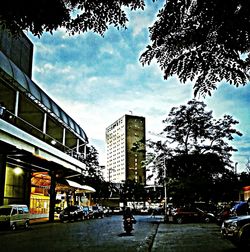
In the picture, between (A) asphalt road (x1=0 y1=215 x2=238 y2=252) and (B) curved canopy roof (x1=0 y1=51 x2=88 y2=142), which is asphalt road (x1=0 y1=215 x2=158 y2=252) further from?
(B) curved canopy roof (x1=0 y1=51 x2=88 y2=142)

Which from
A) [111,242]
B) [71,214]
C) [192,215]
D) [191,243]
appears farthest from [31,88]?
[192,215]

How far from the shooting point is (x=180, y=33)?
331 cm

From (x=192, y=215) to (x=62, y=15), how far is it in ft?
106

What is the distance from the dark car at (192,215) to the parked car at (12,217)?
13948 millimetres

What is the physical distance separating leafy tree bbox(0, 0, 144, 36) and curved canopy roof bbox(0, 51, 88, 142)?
17.2 metres

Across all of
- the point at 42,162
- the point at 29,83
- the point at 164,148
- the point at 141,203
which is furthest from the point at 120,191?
the point at 29,83

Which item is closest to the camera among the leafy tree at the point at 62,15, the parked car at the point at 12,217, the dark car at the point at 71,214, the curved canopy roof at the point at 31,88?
the leafy tree at the point at 62,15

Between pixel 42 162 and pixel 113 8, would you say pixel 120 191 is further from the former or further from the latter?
pixel 113 8

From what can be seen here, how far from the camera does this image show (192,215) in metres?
33.6

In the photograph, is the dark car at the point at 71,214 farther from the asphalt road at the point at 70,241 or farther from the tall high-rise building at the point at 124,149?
the tall high-rise building at the point at 124,149

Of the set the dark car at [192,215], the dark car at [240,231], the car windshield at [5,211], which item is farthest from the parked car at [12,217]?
the dark car at [240,231]

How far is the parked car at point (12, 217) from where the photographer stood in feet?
74.9

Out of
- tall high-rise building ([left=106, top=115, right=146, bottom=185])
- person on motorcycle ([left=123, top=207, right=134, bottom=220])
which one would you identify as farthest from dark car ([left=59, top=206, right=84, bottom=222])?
tall high-rise building ([left=106, top=115, right=146, bottom=185])

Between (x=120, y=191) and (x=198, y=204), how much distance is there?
53.4 m
